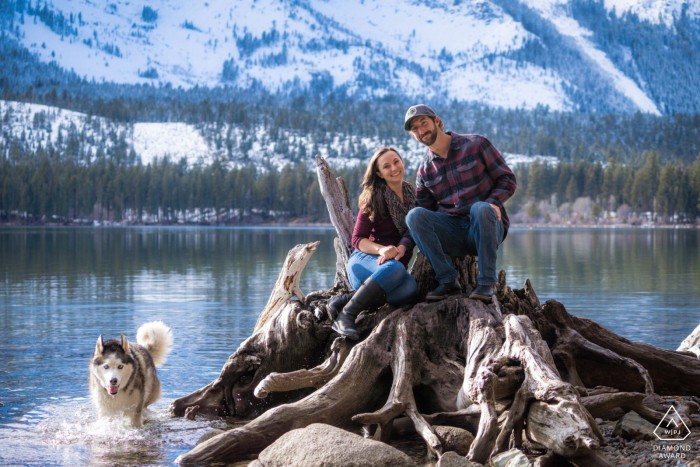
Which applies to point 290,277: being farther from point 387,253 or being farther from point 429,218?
point 429,218

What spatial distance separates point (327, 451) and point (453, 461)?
97cm

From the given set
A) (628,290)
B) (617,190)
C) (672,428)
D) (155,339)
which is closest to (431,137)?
(672,428)

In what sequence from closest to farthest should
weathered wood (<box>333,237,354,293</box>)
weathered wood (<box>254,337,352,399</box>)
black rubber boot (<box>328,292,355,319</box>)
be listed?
weathered wood (<box>254,337,352,399</box>) → black rubber boot (<box>328,292,355,319</box>) → weathered wood (<box>333,237,354,293</box>)

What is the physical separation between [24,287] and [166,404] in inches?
635

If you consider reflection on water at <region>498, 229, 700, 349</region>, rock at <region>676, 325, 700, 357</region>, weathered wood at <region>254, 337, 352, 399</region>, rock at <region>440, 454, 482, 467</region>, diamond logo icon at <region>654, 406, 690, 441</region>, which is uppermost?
weathered wood at <region>254, 337, 352, 399</region>

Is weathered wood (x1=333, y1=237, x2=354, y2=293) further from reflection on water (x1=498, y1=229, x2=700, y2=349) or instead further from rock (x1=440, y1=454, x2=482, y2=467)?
reflection on water (x1=498, y1=229, x2=700, y2=349)

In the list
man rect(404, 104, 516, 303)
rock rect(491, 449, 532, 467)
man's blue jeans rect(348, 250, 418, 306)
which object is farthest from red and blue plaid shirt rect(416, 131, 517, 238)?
rock rect(491, 449, 532, 467)

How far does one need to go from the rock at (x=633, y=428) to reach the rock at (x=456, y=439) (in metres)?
1.42

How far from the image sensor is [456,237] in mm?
7402

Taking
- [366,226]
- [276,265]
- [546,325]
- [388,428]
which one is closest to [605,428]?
[546,325]

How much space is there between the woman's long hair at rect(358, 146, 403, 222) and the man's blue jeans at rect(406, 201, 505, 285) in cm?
48

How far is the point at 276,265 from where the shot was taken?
107 ft

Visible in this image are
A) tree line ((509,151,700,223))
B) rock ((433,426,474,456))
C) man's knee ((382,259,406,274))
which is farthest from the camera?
tree line ((509,151,700,223))

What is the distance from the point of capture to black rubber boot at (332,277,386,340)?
23.9 feet
